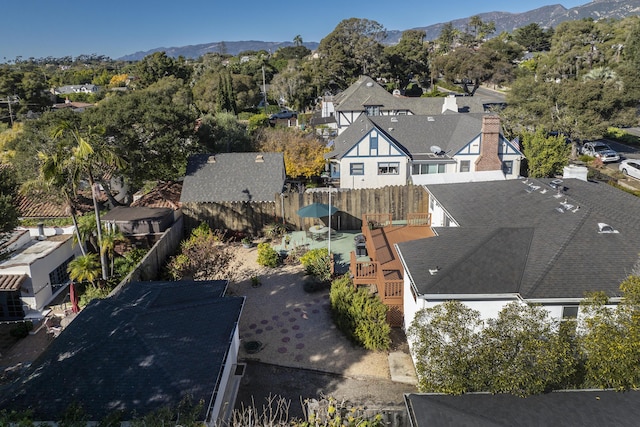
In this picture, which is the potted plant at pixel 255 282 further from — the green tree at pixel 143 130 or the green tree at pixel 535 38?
the green tree at pixel 535 38

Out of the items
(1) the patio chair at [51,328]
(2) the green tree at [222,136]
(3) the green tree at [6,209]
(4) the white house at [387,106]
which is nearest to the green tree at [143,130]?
(2) the green tree at [222,136]

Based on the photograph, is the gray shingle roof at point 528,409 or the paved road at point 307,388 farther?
the paved road at point 307,388

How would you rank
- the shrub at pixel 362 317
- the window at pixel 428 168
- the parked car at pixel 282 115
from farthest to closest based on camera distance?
the parked car at pixel 282 115, the window at pixel 428 168, the shrub at pixel 362 317

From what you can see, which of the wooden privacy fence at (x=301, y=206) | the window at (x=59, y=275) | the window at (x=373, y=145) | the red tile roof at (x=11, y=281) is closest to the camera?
the red tile roof at (x=11, y=281)

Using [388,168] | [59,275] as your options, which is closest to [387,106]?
[388,168]

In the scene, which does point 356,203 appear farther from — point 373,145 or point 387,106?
point 387,106

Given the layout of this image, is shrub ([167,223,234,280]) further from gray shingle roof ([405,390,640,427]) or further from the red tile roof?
gray shingle roof ([405,390,640,427])
